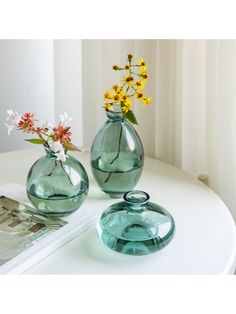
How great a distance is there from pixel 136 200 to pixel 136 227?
43 millimetres

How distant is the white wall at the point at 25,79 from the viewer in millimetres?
1597

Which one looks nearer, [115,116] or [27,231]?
[27,231]

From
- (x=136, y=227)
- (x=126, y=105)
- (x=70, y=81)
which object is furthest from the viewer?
(x=70, y=81)

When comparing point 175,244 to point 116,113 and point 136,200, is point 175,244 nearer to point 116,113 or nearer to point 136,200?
point 136,200

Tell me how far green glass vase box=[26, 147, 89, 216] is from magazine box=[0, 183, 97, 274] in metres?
0.02

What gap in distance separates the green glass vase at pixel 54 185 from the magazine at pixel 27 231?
0.02 m

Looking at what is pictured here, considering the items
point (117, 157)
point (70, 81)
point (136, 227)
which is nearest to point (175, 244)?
point (136, 227)

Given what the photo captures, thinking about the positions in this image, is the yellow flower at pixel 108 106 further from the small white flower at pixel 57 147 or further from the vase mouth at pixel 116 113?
the small white flower at pixel 57 147

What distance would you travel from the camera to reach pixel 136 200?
35.3 inches

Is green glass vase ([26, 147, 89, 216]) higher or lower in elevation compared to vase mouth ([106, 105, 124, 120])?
lower

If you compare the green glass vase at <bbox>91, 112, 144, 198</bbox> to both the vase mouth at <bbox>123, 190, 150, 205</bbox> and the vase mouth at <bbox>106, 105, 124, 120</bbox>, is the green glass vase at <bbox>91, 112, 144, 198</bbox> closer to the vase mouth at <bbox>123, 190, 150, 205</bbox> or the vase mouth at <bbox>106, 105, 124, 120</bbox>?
the vase mouth at <bbox>106, 105, 124, 120</bbox>

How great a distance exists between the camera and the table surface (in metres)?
0.85

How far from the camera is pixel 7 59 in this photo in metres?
1.61

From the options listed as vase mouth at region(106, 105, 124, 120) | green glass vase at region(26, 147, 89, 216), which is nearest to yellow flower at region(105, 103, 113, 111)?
vase mouth at region(106, 105, 124, 120)
